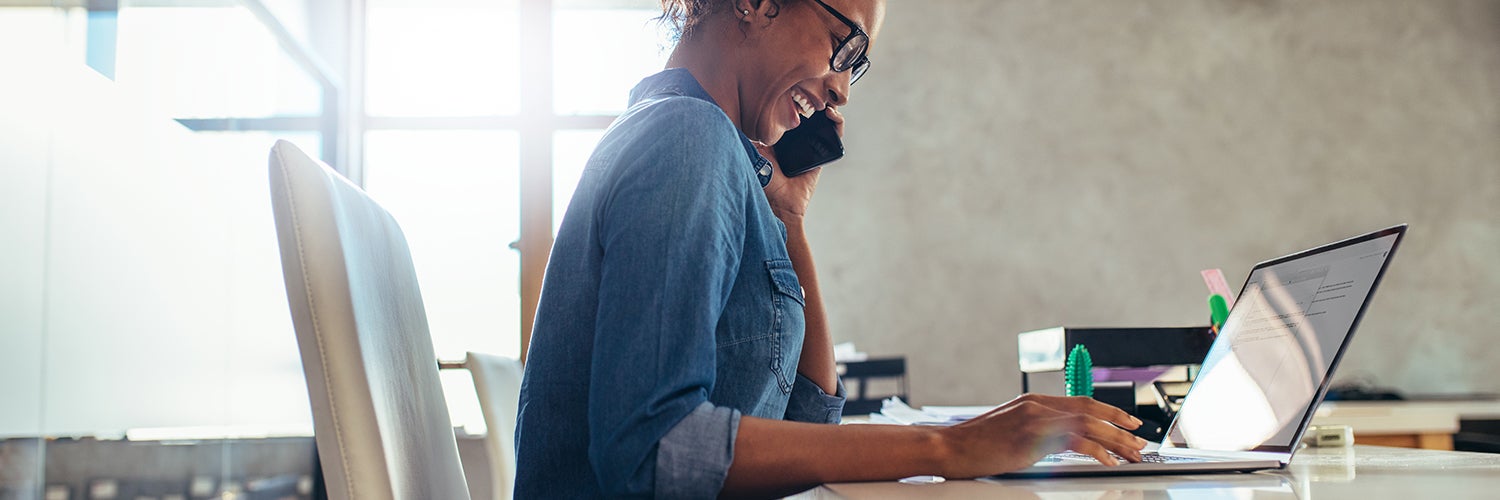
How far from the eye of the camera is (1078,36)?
4449 mm

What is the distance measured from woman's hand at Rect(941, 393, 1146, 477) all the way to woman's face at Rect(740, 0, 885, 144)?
1.59 feet

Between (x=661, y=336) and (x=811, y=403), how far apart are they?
543mm

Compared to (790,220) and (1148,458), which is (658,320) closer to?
(1148,458)

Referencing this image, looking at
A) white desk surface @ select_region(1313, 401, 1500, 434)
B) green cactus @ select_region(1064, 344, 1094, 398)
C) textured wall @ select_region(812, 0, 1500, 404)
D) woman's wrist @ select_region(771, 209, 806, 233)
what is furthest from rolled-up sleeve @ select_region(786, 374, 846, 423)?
textured wall @ select_region(812, 0, 1500, 404)

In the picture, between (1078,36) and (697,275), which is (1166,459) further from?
(1078,36)

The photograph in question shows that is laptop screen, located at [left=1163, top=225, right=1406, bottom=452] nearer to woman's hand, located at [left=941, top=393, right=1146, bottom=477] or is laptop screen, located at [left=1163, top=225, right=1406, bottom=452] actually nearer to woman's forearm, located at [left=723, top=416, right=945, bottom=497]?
woman's hand, located at [left=941, top=393, right=1146, bottom=477]

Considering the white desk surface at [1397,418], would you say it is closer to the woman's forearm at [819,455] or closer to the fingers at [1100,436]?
the fingers at [1100,436]

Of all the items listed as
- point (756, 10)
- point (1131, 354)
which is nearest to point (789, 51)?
point (756, 10)

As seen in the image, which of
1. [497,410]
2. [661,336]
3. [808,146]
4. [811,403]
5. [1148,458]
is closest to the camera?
[661,336]

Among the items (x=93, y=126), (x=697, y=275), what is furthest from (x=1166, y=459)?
(x=93, y=126)

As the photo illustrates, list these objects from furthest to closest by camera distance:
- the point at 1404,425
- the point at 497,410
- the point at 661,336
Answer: the point at 1404,425, the point at 497,410, the point at 661,336

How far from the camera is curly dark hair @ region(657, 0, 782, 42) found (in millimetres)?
1101

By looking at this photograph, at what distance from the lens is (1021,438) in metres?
0.75

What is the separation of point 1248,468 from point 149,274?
2637mm
